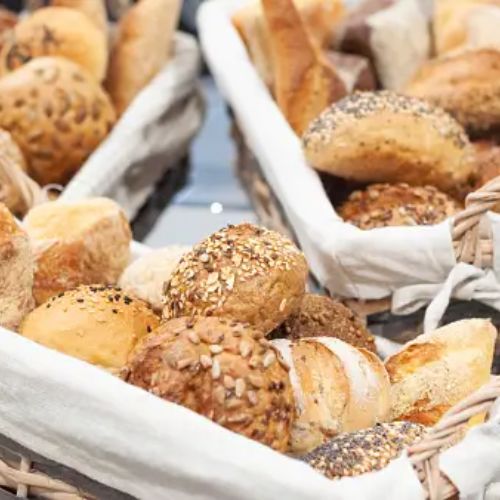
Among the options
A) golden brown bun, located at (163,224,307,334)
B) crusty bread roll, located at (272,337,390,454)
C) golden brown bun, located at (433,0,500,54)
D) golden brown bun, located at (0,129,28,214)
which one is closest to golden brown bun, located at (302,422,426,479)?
crusty bread roll, located at (272,337,390,454)

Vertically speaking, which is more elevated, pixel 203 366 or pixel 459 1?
pixel 203 366

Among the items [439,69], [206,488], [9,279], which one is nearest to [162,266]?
[9,279]

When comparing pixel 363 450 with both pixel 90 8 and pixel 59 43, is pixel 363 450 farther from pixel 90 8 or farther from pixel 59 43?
pixel 90 8

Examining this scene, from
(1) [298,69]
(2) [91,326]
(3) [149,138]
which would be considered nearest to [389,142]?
(1) [298,69]

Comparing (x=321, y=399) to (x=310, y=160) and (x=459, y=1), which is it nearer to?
(x=310, y=160)

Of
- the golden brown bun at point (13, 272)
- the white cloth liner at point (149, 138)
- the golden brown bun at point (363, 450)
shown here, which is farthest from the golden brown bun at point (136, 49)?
the golden brown bun at point (363, 450)

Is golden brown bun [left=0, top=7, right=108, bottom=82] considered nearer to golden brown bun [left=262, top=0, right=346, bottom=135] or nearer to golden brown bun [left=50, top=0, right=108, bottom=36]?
golden brown bun [left=50, top=0, right=108, bottom=36]

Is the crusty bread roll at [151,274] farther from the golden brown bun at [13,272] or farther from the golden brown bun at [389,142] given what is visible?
the golden brown bun at [389,142]
